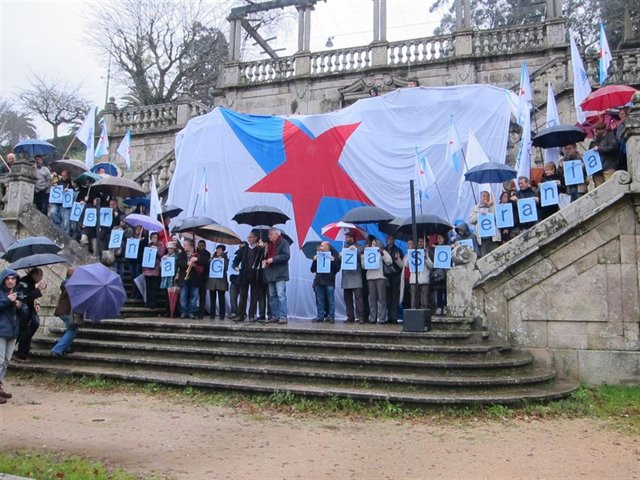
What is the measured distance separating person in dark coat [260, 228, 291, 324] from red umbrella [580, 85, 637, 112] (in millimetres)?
6250

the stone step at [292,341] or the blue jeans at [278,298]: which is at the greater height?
the blue jeans at [278,298]

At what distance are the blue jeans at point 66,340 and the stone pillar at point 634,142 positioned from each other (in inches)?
347

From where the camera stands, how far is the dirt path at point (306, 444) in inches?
179

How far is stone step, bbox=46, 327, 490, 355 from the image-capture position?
7.34 meters

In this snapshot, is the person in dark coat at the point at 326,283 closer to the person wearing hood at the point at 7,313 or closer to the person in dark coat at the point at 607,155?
the person in dark coat at the point at 607,155

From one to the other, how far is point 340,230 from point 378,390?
507 centimetres

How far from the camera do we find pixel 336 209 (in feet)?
39.2

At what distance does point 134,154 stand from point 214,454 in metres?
17.4

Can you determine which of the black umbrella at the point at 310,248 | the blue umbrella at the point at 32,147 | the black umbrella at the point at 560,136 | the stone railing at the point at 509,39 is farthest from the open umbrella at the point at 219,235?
the stone railing at the point at 509,39

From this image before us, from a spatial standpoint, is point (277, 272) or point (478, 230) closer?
point (478, 230)

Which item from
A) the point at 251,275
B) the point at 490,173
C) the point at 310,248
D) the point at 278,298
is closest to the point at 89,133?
the point at 310,248

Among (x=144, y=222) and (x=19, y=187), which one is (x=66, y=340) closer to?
(x=144, y=222)

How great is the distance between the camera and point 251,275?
971 centimetres

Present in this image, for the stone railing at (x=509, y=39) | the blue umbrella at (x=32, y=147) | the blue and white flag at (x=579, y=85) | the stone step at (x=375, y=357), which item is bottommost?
the stone step at (x=375, y=357)
